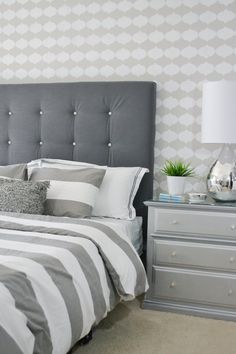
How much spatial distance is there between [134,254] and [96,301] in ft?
1.68

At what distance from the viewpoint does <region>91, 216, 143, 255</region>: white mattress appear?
2.78 meters

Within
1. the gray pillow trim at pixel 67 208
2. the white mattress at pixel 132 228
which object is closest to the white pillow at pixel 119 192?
the white mattress at pixel 132 228

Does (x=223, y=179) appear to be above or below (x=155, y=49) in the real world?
below

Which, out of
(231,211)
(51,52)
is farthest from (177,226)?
(51,52)

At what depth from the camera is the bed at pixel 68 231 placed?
1639mm

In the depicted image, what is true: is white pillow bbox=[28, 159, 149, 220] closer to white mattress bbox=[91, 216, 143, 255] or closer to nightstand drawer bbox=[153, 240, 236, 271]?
white mattress bbox=[91, 216, 143, 255]

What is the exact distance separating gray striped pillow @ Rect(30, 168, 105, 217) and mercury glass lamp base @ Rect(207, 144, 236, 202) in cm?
72

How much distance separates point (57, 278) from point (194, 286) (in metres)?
1.17

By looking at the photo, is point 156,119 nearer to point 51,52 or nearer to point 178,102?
point 178,102

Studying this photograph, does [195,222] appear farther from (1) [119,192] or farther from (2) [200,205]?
(1) [119,192]

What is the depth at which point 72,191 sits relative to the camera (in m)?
2.83

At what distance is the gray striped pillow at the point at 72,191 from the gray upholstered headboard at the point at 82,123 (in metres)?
0.32

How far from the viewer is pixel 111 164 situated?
126 inches

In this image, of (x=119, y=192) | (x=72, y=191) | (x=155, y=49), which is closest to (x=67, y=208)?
(x=72, y=191)
